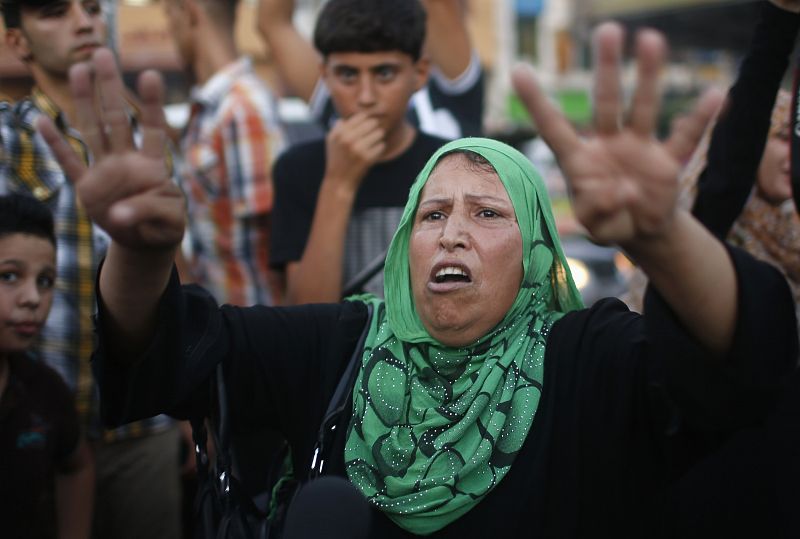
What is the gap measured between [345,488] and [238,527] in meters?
→ 0.49

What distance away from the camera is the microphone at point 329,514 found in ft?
5.65

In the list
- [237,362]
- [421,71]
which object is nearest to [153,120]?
[237,362]

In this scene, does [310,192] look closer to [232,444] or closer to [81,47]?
[81,47]

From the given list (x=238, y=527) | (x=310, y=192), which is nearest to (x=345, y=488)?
(x=238, y=527)

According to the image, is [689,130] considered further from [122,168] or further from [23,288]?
[23,288]

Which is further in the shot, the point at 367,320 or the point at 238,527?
the point at 367,320

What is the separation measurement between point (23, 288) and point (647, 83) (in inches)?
77.6

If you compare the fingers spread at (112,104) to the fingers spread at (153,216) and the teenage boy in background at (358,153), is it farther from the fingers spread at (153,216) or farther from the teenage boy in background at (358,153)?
the teenage boy in background at (358,153)

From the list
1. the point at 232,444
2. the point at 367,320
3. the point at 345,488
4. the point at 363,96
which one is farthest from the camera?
the point at 363,96

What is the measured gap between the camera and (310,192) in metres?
3.46

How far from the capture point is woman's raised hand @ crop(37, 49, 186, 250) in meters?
1.85

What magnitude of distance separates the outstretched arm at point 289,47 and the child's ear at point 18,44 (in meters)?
1.12

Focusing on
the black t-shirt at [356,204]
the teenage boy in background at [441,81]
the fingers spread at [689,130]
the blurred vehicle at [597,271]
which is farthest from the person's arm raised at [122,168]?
the blurred vehicle at [597,271]

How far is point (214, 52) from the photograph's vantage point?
4594 mm
